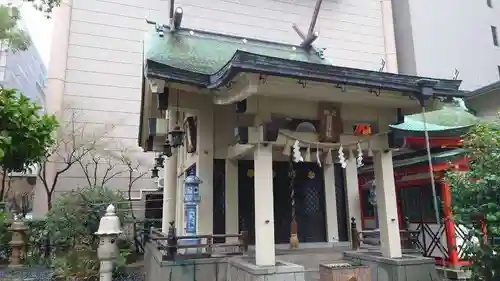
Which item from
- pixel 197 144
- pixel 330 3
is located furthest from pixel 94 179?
pixel 330 3

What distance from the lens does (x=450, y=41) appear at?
87.4 ft

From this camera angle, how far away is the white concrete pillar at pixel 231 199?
8625 millimetres

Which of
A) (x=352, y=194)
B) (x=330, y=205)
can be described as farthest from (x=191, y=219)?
(x=352, y=194)

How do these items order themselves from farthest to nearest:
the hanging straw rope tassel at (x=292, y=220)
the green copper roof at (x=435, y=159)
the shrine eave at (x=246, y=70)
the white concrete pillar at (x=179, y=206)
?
1. the white concrete pillar at (x=179, y=206)
2. the green copper roof at (x=435, y=159)
3. the hanging straw rope tassel at (x=292, y=220)
4. the shrine eave at (x=246, y=70)

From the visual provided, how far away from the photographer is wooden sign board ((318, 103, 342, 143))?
762 cm

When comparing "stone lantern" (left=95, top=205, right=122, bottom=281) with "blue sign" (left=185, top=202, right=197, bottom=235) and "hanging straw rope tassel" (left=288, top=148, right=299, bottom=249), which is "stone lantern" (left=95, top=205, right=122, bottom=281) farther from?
"hanging straw rope tassel" (left=288, top=148, right=299, bottom=249)

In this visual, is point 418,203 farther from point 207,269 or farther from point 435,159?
point 207,269

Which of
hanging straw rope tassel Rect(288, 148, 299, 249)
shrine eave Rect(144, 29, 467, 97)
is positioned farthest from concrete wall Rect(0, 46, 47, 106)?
hanging straw rope tassel Rect(288, 148, 299, 249)

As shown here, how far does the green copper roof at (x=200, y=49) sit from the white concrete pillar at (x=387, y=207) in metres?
3.00

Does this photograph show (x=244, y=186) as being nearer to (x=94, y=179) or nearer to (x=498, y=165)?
(x=498, y=165)

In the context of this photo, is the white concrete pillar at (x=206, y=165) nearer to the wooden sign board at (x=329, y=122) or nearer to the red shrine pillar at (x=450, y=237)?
the wooden sign board at (x=329, y=122)

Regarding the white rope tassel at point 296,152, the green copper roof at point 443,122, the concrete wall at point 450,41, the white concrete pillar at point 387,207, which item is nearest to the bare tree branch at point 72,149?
the white rope tassel at point 296,152

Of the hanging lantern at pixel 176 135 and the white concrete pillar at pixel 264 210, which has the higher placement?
the hanging lantern at pixel 176 135

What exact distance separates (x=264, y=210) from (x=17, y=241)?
1253cm
